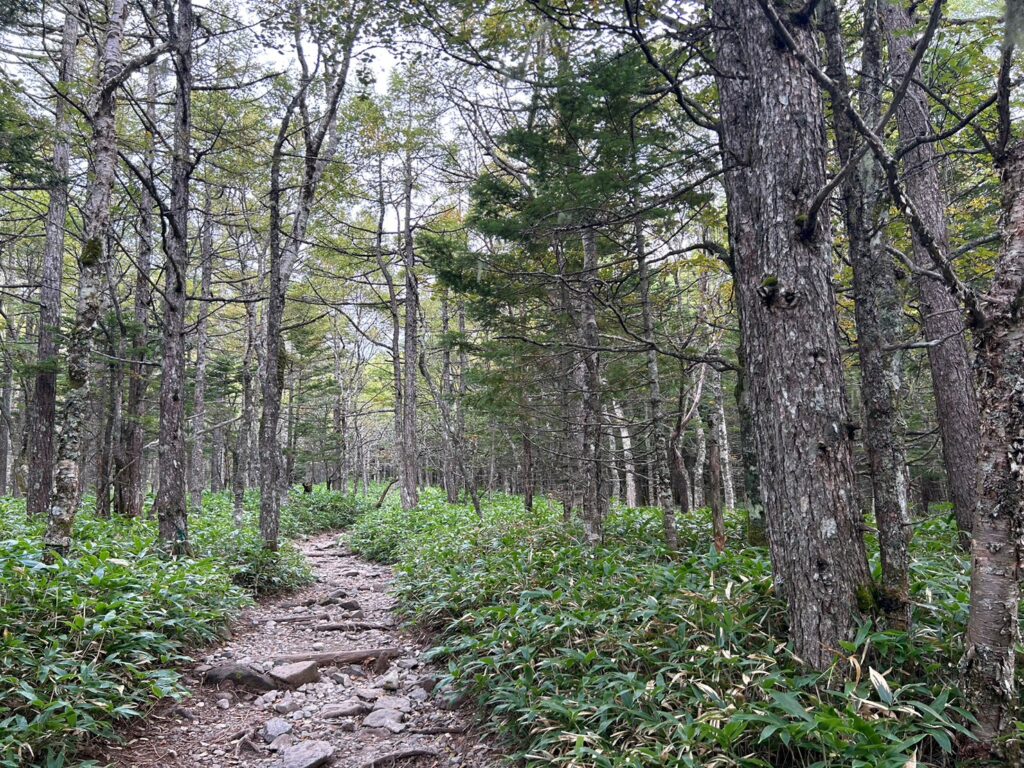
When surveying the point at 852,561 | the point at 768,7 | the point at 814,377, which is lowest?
the point at 852,561

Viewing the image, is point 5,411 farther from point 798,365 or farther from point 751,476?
point 798,365

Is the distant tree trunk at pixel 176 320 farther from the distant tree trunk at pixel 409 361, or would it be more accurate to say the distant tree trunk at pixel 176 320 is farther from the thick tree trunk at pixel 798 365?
the distant tree trunk at pixel 409 361

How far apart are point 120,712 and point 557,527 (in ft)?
20.4

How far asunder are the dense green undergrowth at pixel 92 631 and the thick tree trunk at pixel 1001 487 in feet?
16.8

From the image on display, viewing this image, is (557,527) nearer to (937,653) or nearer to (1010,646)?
(937,653)

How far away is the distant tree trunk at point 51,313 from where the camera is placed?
999 centimetres

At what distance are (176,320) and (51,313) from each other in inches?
170

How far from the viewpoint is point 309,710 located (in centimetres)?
480

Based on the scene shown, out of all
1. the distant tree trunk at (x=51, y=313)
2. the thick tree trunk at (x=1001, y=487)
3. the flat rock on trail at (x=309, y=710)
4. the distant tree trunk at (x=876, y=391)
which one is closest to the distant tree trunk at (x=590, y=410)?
the flat rock on trail at (x=309, y=710)

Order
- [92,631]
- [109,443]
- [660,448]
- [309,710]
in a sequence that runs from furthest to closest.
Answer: [109,443] → [660,448] → [309,710] → [92,631]

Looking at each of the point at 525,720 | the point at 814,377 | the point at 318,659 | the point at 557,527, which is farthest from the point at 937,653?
the point at 557,527

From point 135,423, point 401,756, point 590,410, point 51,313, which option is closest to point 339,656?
point 401,756

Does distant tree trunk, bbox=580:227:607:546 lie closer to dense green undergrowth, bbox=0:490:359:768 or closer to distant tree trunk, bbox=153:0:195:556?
dense green undergrowth, bbox=0:490:359:768

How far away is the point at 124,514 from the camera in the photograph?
11.2 metres
